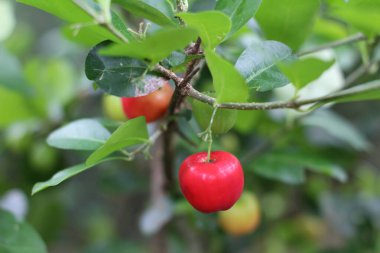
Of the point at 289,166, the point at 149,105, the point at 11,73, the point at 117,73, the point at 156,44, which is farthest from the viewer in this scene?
the point at 11,73

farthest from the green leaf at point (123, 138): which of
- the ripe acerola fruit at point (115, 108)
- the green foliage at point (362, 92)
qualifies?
the ripe acerola fruit at point (115, 108)

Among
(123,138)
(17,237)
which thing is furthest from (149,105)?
(17,237)

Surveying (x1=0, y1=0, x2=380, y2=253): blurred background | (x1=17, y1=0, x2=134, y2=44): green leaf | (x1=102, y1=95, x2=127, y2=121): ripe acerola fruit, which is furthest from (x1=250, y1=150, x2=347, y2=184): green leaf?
(x1=17, y1=0, x2=134, y2=44): green leaf

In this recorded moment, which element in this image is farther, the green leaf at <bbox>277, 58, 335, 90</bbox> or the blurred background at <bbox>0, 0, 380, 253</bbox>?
the blurred background at <bbox>0, 0, 380, 253</bbox>

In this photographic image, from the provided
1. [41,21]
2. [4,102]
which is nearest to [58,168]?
[4,102]

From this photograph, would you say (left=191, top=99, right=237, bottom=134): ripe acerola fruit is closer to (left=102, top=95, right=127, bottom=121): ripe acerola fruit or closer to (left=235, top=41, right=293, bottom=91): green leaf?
(left=235, top=41, right=293, bottom=91): green leaf

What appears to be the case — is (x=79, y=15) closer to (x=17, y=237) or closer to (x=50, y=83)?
(x=17, y=237)

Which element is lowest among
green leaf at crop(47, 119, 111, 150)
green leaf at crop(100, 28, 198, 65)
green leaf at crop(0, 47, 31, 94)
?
green leaf at crop(0, 47, 31, 94)
